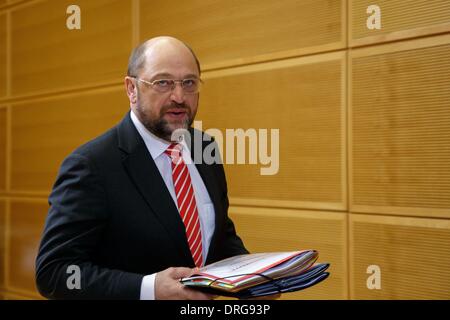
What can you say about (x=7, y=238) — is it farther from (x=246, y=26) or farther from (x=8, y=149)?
(x=246, y=26)

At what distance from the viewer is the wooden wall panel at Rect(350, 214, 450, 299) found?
1968 millimetres

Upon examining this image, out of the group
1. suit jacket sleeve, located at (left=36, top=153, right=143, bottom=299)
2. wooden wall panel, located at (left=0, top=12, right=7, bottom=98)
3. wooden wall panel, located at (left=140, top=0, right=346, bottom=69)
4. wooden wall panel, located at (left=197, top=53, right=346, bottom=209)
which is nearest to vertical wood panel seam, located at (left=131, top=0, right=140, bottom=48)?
wooden wall panel, located at (left=140, top=0, right=346, bottom=69)

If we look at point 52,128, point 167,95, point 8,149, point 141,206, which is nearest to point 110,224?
point 141,206

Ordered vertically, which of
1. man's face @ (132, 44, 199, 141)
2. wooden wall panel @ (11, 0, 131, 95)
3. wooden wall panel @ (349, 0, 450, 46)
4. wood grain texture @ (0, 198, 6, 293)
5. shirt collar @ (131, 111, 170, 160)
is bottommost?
wood grain texture @ (0, 198, 6, 293)

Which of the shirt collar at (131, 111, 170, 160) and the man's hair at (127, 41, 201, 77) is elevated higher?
the man's hair at (127, 41, 201, 77)

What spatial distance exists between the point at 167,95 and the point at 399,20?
1.00 meters

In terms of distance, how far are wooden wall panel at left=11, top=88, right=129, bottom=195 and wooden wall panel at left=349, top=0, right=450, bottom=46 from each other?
1370 millimetres

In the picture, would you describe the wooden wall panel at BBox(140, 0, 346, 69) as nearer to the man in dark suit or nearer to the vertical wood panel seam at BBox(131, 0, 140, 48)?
the vertical wood panel seam at BBox(131, 0, 140, 48)

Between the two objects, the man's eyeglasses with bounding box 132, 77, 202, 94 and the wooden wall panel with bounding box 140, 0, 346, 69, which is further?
the wooden wall panel with bounding box 140, 0, 346, 69

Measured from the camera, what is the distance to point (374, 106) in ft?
6.97

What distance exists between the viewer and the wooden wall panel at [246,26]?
2295 mm

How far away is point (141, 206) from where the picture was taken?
145 cm

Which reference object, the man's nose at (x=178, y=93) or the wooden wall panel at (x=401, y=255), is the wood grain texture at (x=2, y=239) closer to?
the wooden wall panel at (x=401, y=255)
